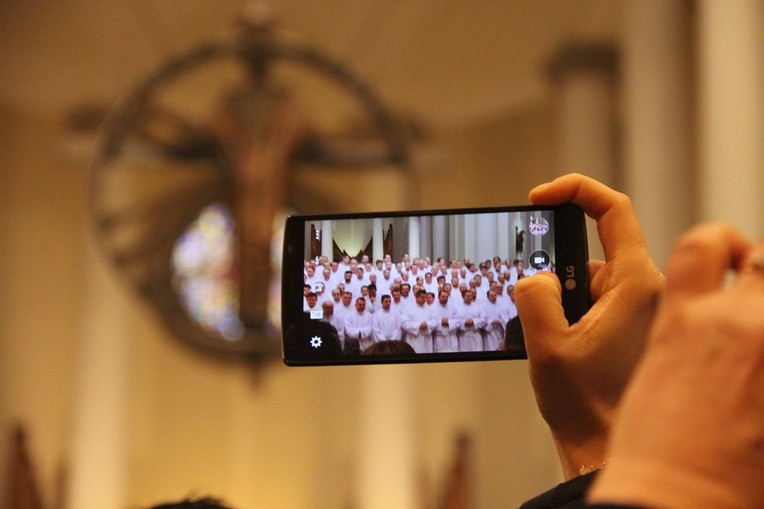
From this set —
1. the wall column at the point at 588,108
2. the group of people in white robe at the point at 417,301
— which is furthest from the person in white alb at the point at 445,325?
the wall column at the point at 588,108

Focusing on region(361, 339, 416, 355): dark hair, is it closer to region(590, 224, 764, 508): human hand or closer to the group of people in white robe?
the group of people in white robe

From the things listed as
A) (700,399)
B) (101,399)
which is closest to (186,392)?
(101,399)

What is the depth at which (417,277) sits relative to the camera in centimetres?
98

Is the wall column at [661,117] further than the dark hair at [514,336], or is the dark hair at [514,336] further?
the wall column at [661,117]

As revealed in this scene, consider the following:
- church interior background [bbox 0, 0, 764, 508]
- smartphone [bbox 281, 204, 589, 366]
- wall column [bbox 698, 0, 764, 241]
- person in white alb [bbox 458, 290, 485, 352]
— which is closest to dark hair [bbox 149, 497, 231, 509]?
smartphone [bbox 281, 204, 589, 366]

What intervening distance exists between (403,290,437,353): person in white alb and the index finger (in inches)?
6.0

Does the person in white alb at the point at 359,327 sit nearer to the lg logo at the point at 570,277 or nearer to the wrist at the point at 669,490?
the lg logo at the point at 570,277

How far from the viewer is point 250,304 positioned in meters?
5.25

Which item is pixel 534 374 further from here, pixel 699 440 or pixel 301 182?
pixel 301 182

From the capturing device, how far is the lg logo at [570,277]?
34.7 inches

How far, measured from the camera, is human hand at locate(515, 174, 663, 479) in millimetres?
785

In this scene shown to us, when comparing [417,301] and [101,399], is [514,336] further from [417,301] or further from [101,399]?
[101,399]

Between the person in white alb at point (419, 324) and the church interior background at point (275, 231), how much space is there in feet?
13.2

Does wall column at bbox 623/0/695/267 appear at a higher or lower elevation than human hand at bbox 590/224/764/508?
higher
